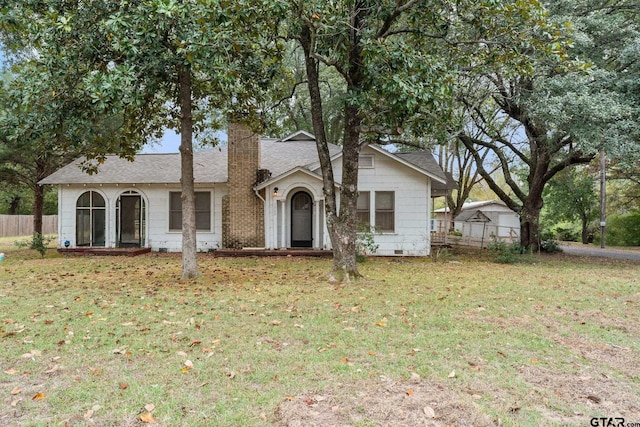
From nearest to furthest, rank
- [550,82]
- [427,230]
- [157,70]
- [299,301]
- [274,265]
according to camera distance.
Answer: [299,301]
[157,70]
[550,82]
[274,265]
[427,230]

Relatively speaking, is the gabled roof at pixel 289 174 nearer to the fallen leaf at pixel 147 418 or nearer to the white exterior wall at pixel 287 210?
the white exterior wall at pixel 287 210

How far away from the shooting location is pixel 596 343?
4.78 m

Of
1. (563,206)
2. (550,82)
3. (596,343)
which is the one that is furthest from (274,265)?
(563,206)

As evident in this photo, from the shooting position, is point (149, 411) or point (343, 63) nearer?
point (149, 411)

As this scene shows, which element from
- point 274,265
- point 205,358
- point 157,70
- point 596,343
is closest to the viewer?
point 205,358

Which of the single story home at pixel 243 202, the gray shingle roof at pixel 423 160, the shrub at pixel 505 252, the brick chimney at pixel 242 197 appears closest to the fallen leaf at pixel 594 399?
the shrub at pixel 505 252

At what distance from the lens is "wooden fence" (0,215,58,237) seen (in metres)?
27.9

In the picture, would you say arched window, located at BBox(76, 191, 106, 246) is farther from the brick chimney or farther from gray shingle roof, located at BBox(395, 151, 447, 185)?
gray shingle roof, located at BBox(395, 151, 447, 185)

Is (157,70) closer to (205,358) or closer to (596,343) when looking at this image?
(205,358)

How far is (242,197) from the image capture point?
14234 mm

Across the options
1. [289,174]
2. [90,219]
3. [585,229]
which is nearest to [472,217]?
[585,229]

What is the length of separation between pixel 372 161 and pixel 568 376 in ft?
35.9

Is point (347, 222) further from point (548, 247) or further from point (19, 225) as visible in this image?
point (19, 225)

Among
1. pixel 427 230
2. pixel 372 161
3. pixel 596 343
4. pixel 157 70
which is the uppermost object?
pixel 157 70
